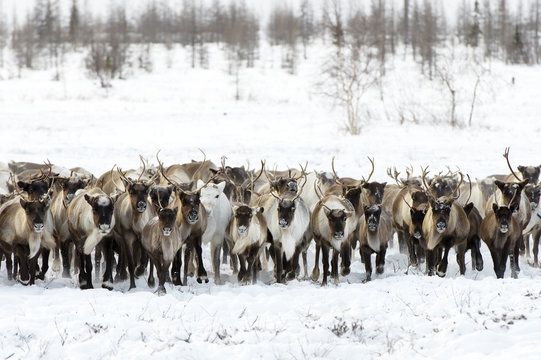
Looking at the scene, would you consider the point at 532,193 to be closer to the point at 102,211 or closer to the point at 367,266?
the point at 367,266

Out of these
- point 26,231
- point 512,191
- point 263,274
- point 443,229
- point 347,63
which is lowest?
point 263,274

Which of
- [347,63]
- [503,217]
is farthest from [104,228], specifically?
[347,63]

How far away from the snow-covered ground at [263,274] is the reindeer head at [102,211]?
3.68ft

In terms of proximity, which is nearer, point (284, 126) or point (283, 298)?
point (283, 298)

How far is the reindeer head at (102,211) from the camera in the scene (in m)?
10.2

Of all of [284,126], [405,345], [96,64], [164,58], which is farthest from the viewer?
[164,58]

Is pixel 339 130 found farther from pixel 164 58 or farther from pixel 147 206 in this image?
pixel 164 58

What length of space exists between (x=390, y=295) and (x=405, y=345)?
203cm

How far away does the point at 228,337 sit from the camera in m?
7.30

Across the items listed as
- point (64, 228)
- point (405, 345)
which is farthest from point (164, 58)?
point (405, 345)

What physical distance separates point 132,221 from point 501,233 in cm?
683

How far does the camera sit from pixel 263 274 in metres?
12.6

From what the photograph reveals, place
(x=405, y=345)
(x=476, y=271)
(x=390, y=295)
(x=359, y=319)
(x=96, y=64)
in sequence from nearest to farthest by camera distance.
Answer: (x=405, y=345) < (x=359, y=319) < (x=390, y=295) < (x=476, y=271) < (x=96, y=64)

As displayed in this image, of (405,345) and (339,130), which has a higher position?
(339,130)
